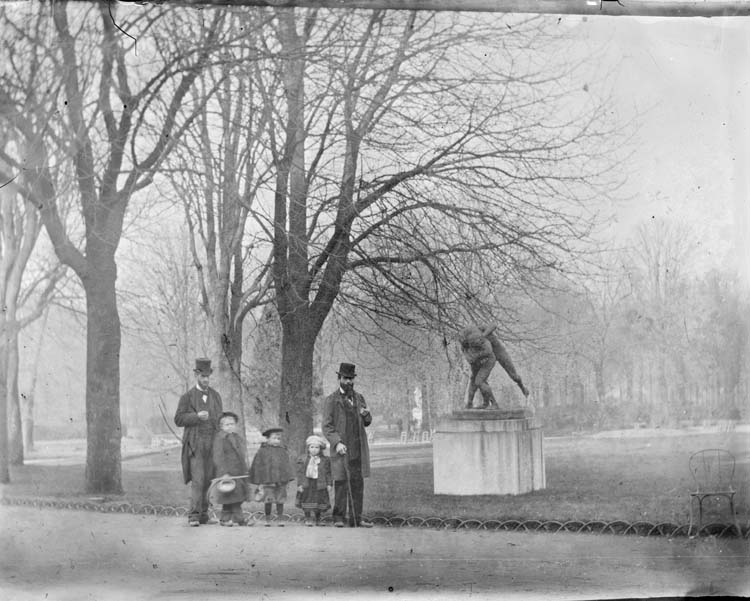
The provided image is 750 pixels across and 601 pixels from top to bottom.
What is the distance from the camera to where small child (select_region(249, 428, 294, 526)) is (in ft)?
16.8

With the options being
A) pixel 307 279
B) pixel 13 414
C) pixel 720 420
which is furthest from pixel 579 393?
pixel 13 414

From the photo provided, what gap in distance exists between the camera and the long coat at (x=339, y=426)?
16.8 ft

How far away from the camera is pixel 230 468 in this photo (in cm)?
509

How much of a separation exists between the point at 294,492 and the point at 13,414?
1.80 m

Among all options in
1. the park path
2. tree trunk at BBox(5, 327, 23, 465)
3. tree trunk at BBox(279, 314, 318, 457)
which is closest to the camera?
the park path

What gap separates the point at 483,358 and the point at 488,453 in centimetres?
59

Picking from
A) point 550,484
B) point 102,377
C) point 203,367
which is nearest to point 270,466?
point 203,367

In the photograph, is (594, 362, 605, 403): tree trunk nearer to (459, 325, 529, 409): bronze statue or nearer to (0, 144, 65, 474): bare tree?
(459, 325, 529, 409): bronze statue

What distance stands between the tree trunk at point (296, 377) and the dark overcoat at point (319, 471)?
0.12m

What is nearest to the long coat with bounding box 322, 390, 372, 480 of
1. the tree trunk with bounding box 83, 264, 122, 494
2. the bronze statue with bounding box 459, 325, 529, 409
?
the bronze statue with bounding box 459, 325, 529, 409

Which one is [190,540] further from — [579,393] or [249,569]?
[579,393]

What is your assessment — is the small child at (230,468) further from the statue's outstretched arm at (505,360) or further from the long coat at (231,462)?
the statue's outstretched arm at (505,360)

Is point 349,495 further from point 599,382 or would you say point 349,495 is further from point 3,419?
point 3,419

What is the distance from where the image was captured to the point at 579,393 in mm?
5250
